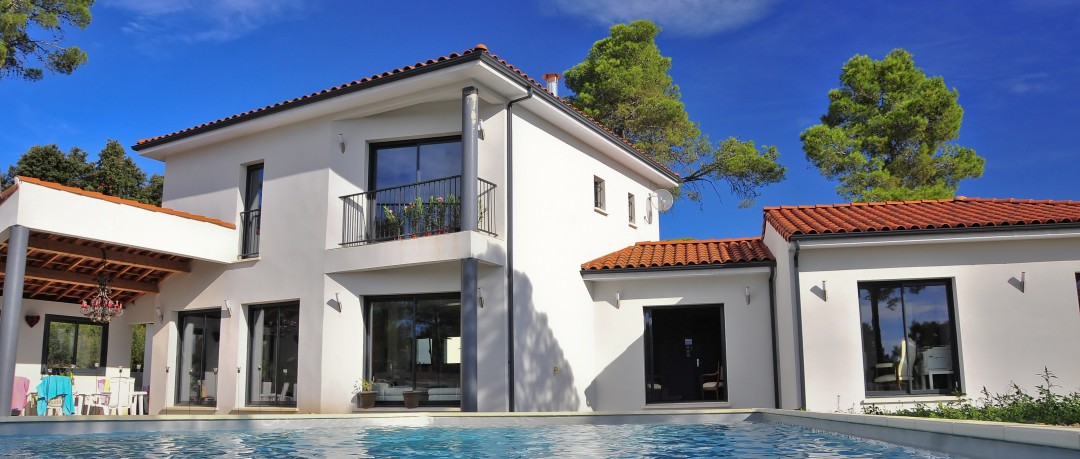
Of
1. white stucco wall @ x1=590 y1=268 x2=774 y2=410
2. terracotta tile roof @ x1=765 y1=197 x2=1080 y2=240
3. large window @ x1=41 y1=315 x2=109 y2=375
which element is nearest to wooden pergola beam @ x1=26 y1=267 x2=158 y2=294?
large window @ x1=41 y1=315 x2=109 y2=375

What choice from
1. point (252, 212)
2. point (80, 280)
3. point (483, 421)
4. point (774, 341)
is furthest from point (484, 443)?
point (80, 280)

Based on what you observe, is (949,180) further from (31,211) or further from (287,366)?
(31,211)

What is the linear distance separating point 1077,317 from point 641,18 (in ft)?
70.7

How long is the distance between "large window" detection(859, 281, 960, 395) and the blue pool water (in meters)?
2.78

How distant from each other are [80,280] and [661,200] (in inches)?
520

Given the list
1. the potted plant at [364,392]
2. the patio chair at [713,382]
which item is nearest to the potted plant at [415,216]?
the potted plant at [364,392]

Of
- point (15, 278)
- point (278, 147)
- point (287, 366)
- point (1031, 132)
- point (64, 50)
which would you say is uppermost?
point (1031, 132)

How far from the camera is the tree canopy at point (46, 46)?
24.7 m

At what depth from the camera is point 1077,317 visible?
13.1m

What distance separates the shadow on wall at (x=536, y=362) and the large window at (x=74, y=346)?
10.2 meters

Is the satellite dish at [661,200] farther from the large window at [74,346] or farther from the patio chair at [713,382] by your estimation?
the large window at [74,346]

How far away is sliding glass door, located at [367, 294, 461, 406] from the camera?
1498 centimetres

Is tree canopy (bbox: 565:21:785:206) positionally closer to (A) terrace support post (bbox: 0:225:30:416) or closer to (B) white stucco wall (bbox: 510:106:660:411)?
(B) white stucco wall (bbox: 510:106:660:411)

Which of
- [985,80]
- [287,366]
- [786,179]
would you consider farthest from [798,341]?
[985,80]
